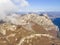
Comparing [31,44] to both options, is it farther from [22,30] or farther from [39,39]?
[22,30]

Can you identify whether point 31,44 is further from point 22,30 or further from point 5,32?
point 5,32

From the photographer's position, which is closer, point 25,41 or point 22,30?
point 25,41

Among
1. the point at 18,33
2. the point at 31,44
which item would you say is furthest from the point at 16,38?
the point at 31,44

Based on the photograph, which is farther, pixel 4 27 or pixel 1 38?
pixel 4 27

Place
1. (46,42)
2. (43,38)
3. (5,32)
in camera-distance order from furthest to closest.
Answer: (5,32)
(43,38)
(46,42)

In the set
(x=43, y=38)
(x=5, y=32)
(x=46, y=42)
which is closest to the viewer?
(x=46, y=42)

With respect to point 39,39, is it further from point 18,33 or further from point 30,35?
point 18,33

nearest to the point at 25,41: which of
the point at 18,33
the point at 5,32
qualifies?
the point at 18,33
